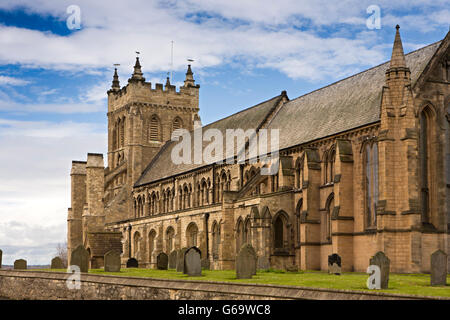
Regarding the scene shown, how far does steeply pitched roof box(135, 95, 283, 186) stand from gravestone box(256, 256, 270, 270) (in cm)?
1834

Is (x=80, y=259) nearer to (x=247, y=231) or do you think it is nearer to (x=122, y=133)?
(x=247, y=231)

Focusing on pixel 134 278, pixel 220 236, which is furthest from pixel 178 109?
pixel 134 278

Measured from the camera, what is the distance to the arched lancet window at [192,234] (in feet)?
197

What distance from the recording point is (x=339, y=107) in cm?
4991

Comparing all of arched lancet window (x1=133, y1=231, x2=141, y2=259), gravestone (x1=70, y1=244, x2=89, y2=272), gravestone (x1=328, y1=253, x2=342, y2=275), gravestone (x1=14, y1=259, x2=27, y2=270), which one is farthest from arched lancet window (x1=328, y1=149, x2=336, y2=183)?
arched lancet window (x1=133, y1=231, x2=141, y2=259)

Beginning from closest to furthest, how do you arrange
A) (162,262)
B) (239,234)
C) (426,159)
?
(426,159), (162,262), (239,234)

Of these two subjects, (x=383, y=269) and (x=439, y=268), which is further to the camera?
(x=439, y=268)

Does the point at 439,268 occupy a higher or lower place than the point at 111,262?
higher

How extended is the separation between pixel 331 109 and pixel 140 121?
35513 millimetres

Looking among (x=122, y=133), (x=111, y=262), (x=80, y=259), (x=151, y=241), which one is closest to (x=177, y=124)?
(x=122, y=133)

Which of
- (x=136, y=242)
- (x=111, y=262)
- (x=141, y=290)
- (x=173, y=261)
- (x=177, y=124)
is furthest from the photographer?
(x=177, y=124)

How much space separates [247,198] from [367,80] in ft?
36.8

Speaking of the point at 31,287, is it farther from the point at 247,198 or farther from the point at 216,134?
the point at 216,134

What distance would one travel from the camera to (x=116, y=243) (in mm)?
63344
